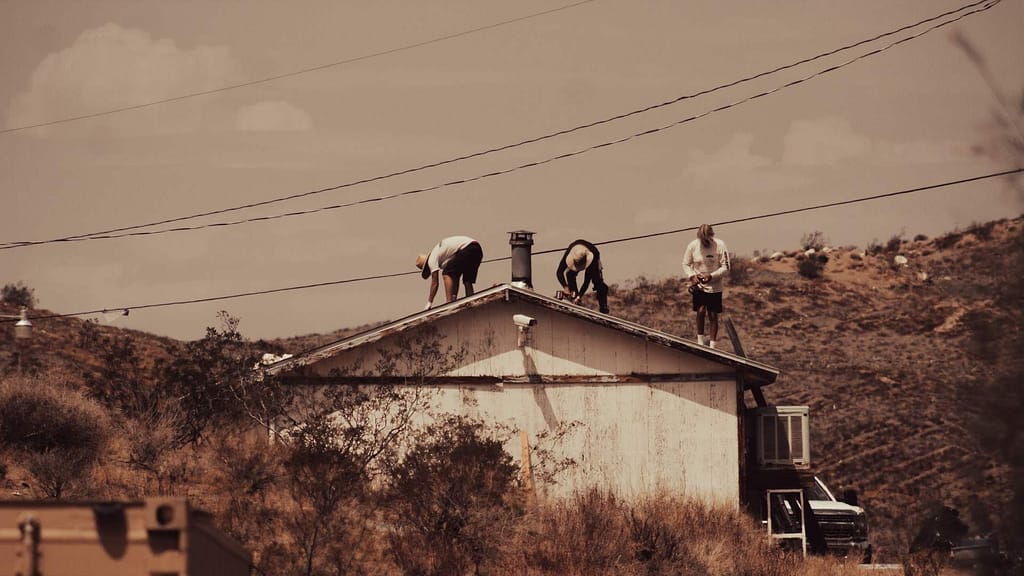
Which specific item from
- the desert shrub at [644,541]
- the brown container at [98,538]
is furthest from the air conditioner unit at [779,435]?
the brown container at [98,538]

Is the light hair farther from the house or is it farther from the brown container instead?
A: the brown container

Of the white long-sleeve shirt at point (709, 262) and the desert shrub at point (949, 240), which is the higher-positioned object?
→ the desert shrub at point (949, 240)

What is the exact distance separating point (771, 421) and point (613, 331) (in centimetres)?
319

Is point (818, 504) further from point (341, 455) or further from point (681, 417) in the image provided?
point (341, 455)

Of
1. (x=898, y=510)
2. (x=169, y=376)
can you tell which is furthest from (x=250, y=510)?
(x=898, y=510)

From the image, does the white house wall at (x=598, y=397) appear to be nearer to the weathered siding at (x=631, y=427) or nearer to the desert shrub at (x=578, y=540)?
the weathered siding at (x=631, y=427)

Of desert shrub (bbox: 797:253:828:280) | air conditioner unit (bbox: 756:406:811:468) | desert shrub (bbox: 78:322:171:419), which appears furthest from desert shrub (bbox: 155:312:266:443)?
desert shrub (bbox: 797:253:828:280)

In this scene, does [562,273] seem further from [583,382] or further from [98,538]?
[98,538]

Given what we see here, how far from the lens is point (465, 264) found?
25109 millimetres

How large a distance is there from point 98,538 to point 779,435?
1591cm

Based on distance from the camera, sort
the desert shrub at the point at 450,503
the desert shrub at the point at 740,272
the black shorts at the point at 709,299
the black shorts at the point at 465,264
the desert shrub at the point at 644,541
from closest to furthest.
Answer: the desert shrub at the point at 450,503 → the desert shrub at the point at 644,541 → the black shorts at the point at 709,299 → the black shorts at the point at 465,264 → the desert shrub at the point at 740,272

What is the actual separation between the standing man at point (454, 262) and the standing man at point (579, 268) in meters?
1.85

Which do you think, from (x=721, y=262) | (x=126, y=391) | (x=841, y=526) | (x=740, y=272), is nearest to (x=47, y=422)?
(x=126, y=391)

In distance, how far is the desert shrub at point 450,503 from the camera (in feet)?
65.4
